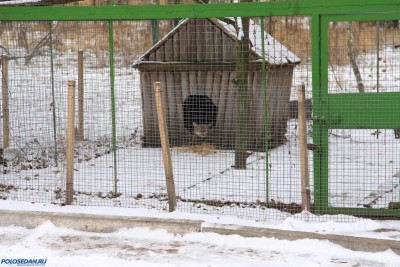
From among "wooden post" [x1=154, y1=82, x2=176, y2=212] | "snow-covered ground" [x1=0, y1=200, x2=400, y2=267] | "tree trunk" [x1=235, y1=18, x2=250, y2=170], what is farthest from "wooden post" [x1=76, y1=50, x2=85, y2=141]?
"snow-covered ground" [x1=0, y1=200, x2=400, y2=267]

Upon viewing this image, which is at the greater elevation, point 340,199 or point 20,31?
point 20,31

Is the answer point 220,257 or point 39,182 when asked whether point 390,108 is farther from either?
point 39,182

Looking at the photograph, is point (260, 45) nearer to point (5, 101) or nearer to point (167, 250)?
point (5, 101)

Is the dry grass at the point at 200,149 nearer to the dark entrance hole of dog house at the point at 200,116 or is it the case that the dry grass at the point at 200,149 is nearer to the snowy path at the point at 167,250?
the dark entrance hole of dog house at the point at 200,116

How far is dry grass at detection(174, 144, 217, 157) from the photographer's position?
12098mm

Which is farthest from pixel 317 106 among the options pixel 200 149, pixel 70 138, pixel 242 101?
pixel 200 149

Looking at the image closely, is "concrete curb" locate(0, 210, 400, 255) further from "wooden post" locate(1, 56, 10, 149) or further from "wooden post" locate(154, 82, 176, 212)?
"wooden post" locate(1, 56, 10, 149)

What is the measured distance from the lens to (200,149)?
12430mm

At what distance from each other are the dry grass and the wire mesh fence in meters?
0.02

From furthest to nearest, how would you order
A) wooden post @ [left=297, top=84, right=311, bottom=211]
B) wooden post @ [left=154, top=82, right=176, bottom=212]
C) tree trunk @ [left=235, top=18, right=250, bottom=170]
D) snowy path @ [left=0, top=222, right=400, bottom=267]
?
tree trunk @ [left=235, top=18, right=250, bottom=170], wooden post @ [left=154, top=82, right=176, bottom=212], wooden post @ [left=297, top=84, right=311, bottom=211], snowy path @ [left=0, top=222, right=400, bottom=267]

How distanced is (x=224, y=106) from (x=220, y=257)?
253 inches

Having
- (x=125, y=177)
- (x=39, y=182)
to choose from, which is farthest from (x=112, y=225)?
(x=39, y=182)

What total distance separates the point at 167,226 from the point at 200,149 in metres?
4.50

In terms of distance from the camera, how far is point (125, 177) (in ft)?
34.1
